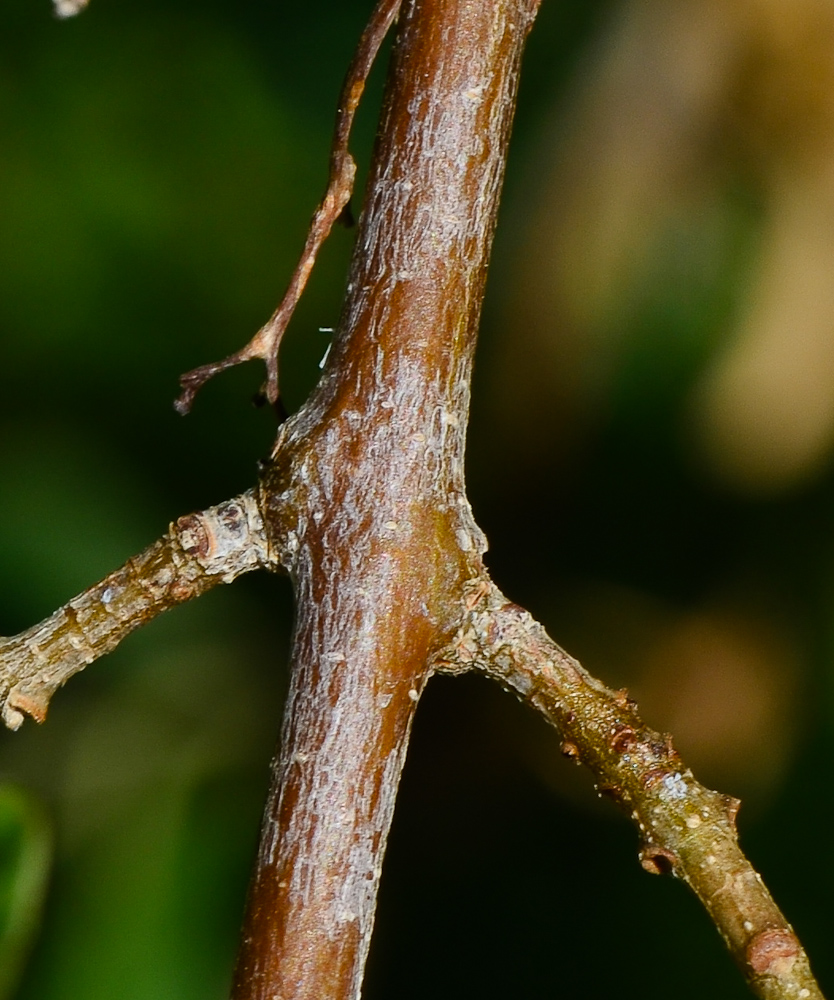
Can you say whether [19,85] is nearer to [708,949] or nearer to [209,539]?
[209,539]

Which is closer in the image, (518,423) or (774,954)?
(774,954)

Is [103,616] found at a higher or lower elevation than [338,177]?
lower

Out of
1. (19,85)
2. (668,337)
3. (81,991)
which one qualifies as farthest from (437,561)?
(19,85)

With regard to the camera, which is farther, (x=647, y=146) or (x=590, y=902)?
(x=647, y=146)

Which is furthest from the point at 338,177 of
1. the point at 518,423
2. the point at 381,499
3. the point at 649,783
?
the point at 518,423

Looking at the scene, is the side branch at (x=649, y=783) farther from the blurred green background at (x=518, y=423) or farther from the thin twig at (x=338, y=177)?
the blurred green background at (x=518, y=423)

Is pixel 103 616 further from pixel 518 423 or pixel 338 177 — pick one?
pixel 518 423

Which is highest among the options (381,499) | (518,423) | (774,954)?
(518,423)

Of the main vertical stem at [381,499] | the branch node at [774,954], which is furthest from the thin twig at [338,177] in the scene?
the branch node at [774,954]
